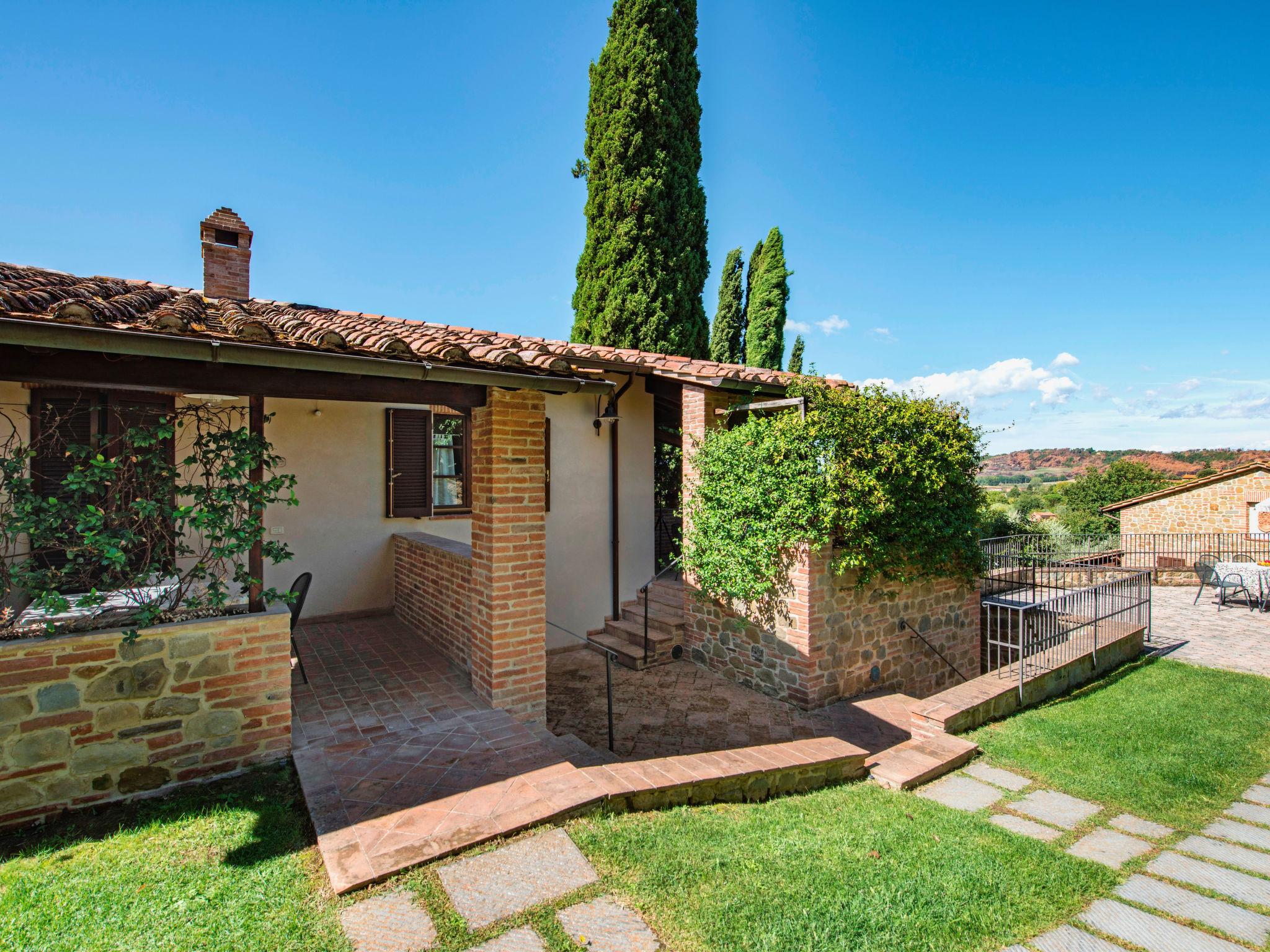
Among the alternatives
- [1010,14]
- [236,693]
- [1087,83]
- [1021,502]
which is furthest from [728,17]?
[1021,502]

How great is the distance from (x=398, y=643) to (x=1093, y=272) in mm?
23414

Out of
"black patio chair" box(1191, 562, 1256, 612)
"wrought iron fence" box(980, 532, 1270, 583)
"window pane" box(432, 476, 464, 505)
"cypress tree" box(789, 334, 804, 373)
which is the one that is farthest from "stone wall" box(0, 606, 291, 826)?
"cypress tree" box(789, 334, 804, 373)

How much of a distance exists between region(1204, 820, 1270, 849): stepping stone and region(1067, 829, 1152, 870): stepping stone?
2.14 feet

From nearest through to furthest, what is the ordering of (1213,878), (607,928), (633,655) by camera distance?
1. (607,928)
2. (1213,878)
3. (633,655)

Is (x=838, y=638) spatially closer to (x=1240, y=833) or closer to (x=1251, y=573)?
(x=1240, y=833)

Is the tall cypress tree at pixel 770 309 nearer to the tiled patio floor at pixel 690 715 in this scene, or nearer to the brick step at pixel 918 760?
the tiled patio floor at pixel 690 715

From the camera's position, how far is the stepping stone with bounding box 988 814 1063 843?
3.88 m

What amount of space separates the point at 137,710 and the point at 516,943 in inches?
110

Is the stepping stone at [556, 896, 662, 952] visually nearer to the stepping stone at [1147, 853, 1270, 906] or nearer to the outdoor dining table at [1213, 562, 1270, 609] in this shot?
the stepping stone at [1147, 853, 1270, 906]

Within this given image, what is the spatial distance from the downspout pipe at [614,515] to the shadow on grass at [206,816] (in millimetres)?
5419

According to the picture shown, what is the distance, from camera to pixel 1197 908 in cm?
305

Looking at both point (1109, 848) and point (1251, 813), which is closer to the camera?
point (1109, 848)

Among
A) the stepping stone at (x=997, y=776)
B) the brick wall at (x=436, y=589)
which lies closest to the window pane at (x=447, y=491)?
the brick wall at (x=436, y=589)

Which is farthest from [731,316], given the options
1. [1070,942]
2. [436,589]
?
[1070,942]
